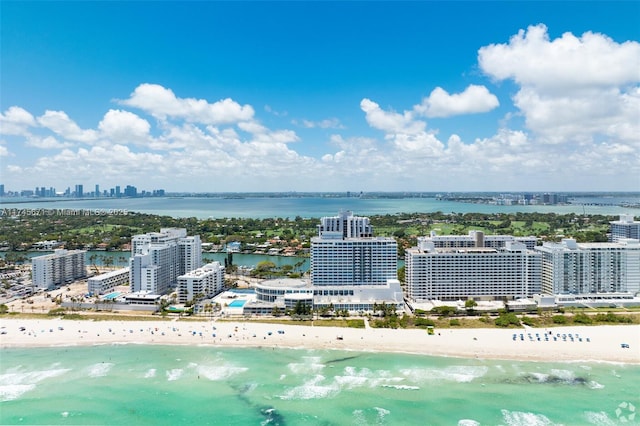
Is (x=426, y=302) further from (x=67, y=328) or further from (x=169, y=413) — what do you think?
(x=67, y=328)

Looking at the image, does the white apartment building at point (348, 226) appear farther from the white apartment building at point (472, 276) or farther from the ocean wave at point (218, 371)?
the ocean wave at point (218, 371)

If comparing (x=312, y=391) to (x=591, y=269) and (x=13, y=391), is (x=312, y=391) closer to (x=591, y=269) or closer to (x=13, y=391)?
(x=13, y=391)

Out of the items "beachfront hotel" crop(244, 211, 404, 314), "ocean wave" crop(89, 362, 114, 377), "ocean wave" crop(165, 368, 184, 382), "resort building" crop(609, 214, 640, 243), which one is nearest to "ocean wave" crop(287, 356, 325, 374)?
"ocean wave" crop(165, 368, 184, 382)

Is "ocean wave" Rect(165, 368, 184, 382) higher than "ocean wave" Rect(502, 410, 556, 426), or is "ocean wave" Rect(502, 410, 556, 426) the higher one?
"ocean wave" Rect(165, 368, 184, 382)

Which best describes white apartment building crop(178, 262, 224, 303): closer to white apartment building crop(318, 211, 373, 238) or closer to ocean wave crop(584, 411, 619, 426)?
white apartment building crop(318, 211, 373, 238)

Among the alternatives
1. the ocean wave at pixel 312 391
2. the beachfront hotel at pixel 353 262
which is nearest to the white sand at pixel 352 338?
the ocean wave at pixel 312 391

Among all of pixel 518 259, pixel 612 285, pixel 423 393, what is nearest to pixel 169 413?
pixel 423 393
